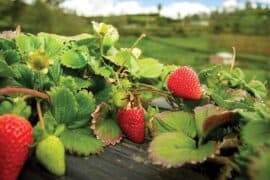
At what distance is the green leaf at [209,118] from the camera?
0.40 m

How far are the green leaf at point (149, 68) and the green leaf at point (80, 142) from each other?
0.17 metres

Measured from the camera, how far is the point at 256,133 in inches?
14.6

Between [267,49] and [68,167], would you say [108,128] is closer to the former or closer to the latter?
[68,167]

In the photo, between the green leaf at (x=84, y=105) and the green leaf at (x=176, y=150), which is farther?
the green leaf at (x=84, y=105)

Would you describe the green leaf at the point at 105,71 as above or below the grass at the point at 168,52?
above

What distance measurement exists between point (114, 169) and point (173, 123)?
0.07 m

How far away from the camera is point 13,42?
568mm

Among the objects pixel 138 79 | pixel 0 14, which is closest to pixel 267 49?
pixel 0 14

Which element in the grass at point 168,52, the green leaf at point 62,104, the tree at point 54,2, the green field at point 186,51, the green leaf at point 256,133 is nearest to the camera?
the green leaf at point 256,133

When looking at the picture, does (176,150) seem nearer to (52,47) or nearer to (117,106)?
(117,106)

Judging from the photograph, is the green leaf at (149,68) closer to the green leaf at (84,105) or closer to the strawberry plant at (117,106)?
the strawberry plant at (117,106)

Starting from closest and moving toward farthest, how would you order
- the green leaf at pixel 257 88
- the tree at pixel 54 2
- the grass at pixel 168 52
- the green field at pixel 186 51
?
the green leaf at pixel 257 88, the tree at pixel 54 2, the green field at pixel 186 51, the grass at pixel 168 52

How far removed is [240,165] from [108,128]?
172mm

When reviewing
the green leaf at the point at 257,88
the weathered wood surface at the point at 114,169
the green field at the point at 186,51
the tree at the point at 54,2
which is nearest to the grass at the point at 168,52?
the green field at the point at 186,51
